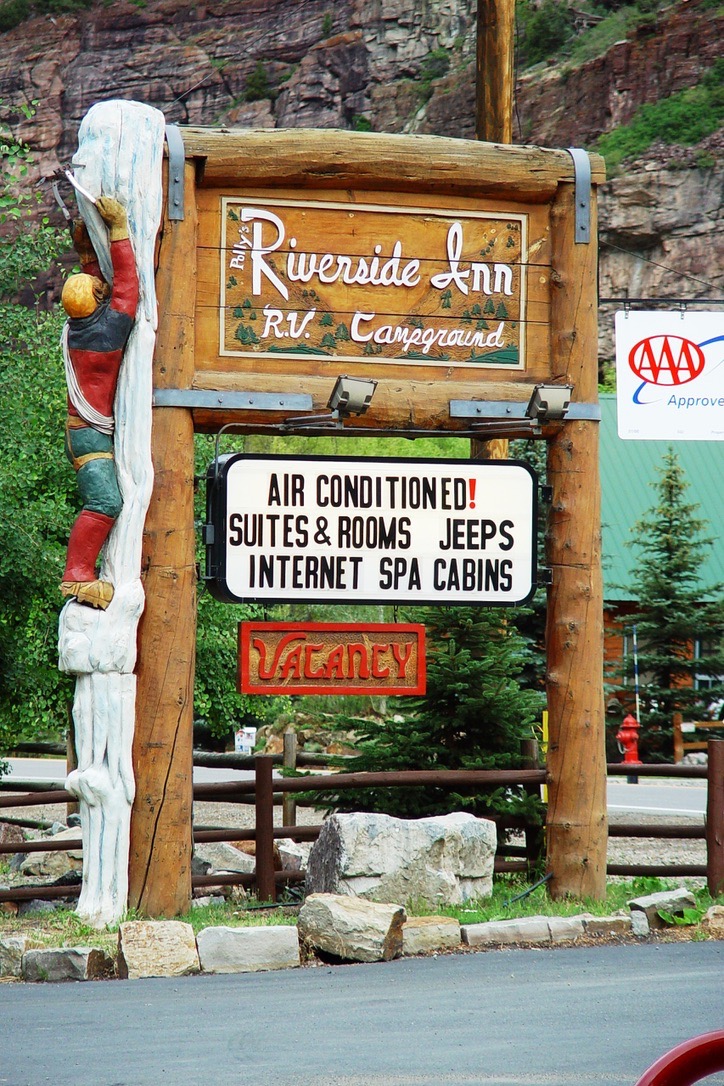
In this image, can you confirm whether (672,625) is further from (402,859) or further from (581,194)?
(402,859)

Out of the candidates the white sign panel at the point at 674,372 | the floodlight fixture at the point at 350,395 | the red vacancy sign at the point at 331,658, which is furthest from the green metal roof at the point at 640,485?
the floodlight fixture at the point at 350,395

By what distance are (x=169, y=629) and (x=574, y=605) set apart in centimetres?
271

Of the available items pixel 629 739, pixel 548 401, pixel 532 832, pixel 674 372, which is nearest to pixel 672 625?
pixel 629 739

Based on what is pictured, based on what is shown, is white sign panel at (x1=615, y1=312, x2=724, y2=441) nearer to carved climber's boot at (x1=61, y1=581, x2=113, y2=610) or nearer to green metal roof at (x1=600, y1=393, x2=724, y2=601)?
carved climber's boot at (x1=61, y1=581, x2=113, y2=610)

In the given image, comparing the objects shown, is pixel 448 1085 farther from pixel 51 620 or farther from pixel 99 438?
pixel 51 620

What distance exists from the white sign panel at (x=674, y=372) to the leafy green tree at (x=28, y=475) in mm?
6328

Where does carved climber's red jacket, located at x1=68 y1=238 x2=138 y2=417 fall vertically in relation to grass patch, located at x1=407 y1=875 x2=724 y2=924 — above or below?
above

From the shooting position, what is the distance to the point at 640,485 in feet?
107

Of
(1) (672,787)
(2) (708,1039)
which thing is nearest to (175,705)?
(2) (708,1039)

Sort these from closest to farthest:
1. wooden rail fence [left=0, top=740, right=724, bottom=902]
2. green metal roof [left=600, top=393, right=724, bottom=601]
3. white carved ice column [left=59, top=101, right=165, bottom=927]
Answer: white carved ice column [left=59, top=101, right=165, bottom=927]
wooden rail fence [left=0, top=740, right=724, bottom=902]
green metal roof [left=600, top=393, right=724, bottom=601]

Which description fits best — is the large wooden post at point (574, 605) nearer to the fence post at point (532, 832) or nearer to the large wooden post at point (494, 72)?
the fence post at point (532, 832)

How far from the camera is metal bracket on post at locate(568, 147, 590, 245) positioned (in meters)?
9.37

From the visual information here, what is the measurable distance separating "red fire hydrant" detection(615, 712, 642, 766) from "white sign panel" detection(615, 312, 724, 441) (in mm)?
9786

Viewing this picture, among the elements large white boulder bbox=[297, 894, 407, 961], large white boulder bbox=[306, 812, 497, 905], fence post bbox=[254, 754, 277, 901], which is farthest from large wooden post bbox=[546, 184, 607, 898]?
fence post bbox=[254, 754, 277, 901]
